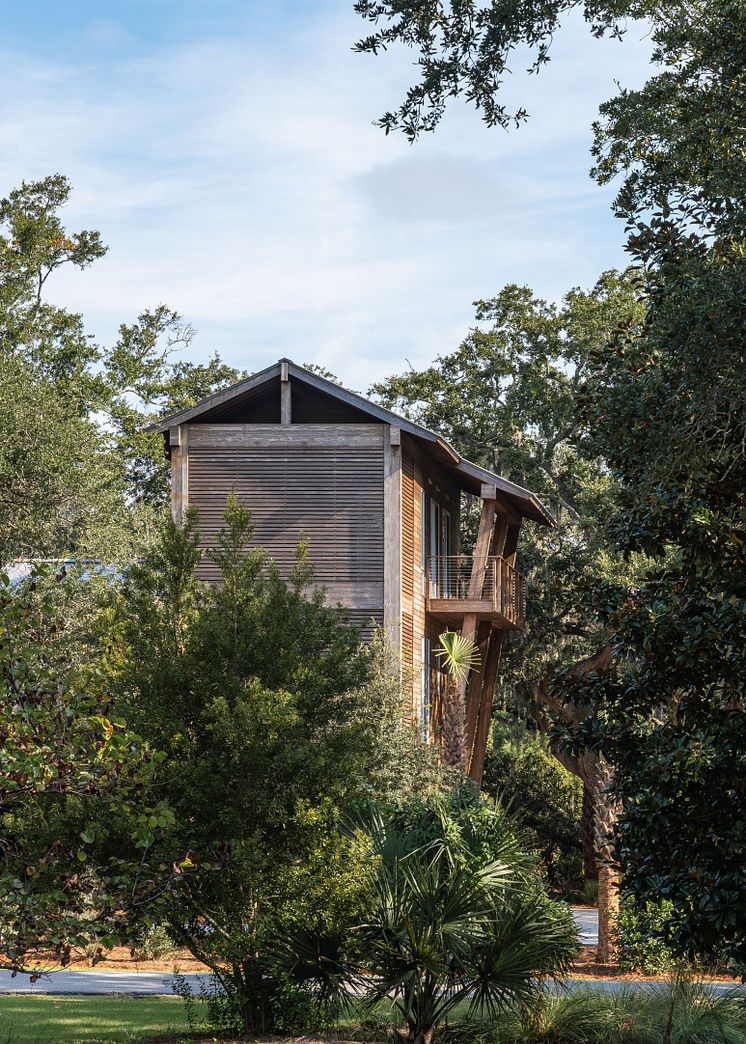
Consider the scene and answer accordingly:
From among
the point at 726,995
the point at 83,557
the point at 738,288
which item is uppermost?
the point at 738,288

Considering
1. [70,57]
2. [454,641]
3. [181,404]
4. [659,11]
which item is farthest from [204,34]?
[181,404]

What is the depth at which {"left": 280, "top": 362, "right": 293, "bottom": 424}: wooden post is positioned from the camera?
79.6 feet

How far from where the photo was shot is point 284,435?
2480 cm

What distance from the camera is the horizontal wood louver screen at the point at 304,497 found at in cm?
2447

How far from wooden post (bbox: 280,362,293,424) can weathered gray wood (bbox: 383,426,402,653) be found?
1.90 metres

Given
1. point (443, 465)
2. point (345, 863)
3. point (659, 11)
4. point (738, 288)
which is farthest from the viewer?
point (443, 465)

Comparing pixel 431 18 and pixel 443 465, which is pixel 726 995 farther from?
pixel 443 465

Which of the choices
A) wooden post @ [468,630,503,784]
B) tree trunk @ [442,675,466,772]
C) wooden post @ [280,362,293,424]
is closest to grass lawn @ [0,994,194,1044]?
tree trunk @ [442,675,466,772]

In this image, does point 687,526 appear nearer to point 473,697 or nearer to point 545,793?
point 473,697

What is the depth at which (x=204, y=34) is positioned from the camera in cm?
1087

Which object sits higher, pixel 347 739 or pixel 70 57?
pixel 70 57

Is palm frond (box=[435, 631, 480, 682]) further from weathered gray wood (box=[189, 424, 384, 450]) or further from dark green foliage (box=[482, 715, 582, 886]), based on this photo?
dark green foliage (box=[482, 715, 582, 886])

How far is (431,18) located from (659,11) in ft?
9.76

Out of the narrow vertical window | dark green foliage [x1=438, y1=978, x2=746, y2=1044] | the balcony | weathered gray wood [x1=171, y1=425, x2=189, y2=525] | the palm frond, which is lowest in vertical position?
dark green foliage [x1=438, y1=978, x2=746, y2=1044]
